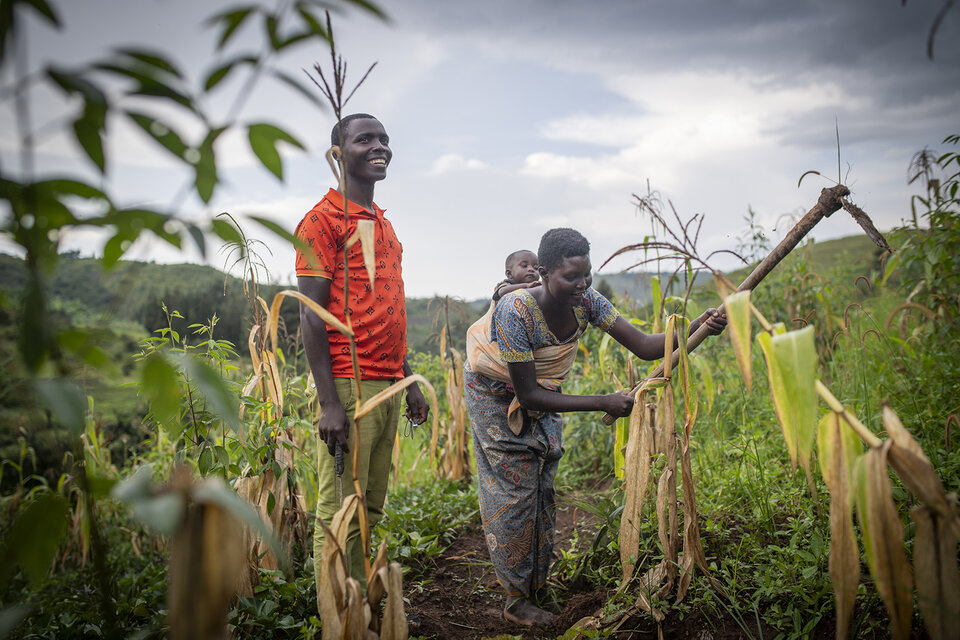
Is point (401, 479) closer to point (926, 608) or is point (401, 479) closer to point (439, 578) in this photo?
point (439, 578)

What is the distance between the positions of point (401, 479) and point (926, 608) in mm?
4377

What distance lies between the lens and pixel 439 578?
278 centimetres

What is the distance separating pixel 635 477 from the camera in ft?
6.09

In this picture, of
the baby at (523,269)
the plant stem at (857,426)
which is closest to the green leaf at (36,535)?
the plant stem at (857,426)

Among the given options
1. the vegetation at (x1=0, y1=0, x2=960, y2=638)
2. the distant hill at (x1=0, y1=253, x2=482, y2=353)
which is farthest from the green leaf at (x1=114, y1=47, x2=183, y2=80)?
the distant hill at (x1=0, y1=253, x2=482, y2=353)

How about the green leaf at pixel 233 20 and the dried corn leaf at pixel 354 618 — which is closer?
the green leaf at pixel 233 20

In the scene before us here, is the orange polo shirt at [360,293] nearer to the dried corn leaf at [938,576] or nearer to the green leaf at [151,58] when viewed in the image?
the green leaf at [151,58]

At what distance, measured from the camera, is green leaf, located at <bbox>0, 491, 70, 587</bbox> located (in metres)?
0.62

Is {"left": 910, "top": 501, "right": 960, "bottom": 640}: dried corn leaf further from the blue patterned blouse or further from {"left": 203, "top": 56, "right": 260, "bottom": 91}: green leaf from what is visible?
the blue patterned blouse

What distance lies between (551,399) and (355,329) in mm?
794

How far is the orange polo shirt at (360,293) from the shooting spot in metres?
2.03

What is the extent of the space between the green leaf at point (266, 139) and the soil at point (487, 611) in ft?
5.72

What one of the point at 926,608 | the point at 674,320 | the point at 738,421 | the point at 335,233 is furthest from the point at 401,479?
the point at 926,608

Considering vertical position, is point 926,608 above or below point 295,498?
above
